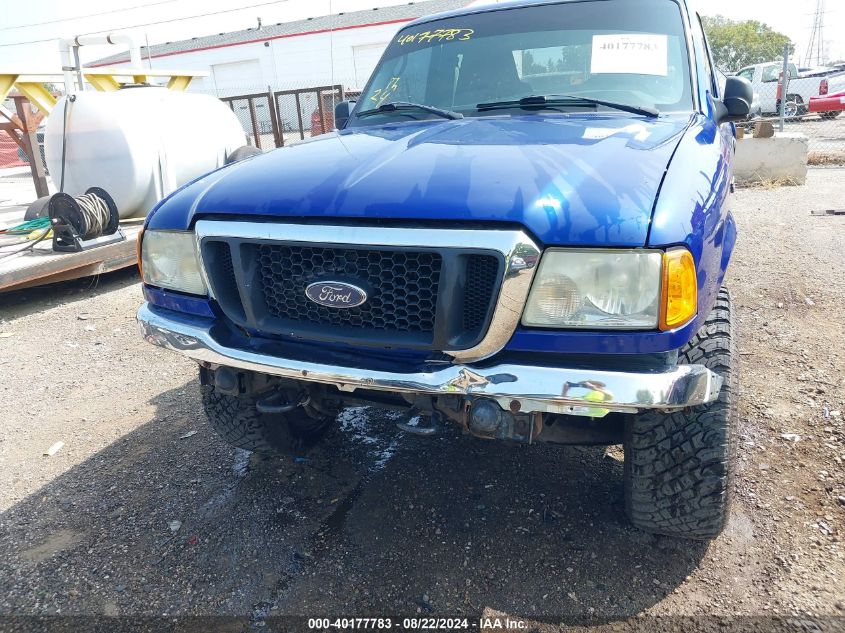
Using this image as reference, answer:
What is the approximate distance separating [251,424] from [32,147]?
9014mm

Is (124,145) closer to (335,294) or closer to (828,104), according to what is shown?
(335,294)

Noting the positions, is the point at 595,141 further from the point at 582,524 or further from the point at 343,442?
the point at 343,442

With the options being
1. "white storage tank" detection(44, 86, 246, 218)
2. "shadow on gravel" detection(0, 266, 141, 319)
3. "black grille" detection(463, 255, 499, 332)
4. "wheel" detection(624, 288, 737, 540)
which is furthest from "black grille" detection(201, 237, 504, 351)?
"white storage tank" detection(44, 86, 246, 218)

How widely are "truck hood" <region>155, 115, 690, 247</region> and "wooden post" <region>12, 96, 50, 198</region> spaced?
338 inches

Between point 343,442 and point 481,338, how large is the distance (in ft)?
5.35

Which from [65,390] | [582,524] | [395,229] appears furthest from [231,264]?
[65,390]

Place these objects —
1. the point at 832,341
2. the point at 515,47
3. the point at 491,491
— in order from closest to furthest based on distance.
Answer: the point at 491,491
the point at 515,47
the point at 832,341

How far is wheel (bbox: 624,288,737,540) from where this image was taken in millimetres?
1906

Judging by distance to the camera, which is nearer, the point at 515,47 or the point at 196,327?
the point at 196,327

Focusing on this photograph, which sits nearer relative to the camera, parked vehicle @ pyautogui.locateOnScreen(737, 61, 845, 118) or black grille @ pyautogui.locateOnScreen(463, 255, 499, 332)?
black grille @ pyautogui.locateOnScreen(463, 255, 499, 332)

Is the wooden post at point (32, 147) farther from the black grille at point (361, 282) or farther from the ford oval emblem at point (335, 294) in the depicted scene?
the ford oval emblem at point (335, 294)

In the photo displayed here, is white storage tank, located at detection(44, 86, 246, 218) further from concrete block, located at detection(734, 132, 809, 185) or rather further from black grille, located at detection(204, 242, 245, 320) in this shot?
concrete block, located at detection(734, 132, 809, 185)

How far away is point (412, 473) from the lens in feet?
9.34

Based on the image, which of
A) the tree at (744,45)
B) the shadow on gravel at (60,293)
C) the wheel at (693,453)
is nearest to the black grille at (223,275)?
the wheel at (693,453)
